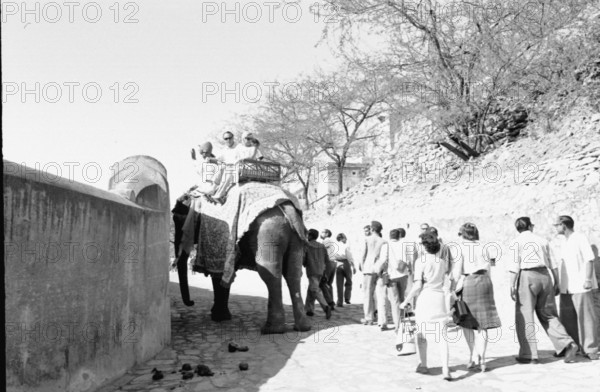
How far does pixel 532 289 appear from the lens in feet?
18.7

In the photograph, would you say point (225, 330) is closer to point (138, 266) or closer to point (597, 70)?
point (138, 266)

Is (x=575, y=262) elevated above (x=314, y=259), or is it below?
below

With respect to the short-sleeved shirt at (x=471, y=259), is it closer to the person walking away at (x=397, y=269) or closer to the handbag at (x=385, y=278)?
the person walking away at (x=397, y=269)

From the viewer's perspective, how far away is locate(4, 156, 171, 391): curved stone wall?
142 inches

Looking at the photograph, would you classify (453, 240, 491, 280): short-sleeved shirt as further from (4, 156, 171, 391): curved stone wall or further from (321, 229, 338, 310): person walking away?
(321, 229, 338, 310): person walking away

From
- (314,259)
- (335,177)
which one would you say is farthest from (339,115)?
(314,259)

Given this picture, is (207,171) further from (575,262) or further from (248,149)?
(575,262)

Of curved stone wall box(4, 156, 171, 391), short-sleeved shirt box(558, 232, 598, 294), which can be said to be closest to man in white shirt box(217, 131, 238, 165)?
curved stone wall box(4, 156, 171, 391)

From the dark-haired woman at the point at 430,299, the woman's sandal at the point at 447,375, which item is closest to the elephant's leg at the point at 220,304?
the dark-haired woman at the point at 430,299

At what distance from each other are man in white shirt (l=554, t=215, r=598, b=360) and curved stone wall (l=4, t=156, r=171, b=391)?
4.44m

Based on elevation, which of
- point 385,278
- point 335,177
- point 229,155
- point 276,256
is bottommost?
point 385,278

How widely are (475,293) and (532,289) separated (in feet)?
2.20

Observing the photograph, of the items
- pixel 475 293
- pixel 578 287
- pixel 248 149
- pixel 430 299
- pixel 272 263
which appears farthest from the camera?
pixel 248 149

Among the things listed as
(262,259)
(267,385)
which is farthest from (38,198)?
(262,259)
